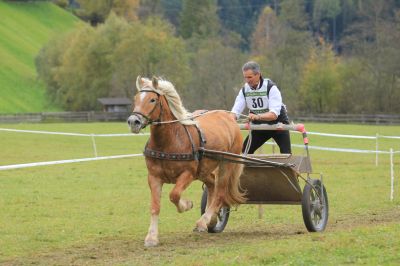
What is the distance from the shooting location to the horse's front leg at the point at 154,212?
360 inches

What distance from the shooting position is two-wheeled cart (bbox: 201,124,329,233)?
10562 mm

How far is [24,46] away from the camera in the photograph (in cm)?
10744

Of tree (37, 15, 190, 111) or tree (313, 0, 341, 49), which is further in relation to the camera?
tree (313, 0, 341, 49)

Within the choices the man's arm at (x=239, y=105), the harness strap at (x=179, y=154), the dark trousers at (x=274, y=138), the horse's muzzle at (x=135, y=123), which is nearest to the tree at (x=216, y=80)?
the dark trousers at (x=274, y=138)

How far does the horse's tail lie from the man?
0.72m

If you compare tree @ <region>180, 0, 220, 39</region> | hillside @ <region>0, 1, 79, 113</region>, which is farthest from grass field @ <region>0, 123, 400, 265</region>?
tree @ <region>180, 0, 220, 39</region>

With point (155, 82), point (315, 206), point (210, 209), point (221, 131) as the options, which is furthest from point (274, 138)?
point (155, 82)

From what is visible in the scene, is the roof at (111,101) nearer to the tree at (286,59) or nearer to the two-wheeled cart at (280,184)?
the tree at (286,59)

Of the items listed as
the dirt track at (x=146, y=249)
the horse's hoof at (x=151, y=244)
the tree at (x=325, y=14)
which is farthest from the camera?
the tree at (x=325, y=14)

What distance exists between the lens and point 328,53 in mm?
88000

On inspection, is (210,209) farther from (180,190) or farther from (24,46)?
(24,46)

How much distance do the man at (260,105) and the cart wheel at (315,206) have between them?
0.73 metres

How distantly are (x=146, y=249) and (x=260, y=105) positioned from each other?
302 centimetres

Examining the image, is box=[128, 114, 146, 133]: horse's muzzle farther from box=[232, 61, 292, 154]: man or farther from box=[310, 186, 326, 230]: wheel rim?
box=[310, 186, 326, 230]: wheel rim
